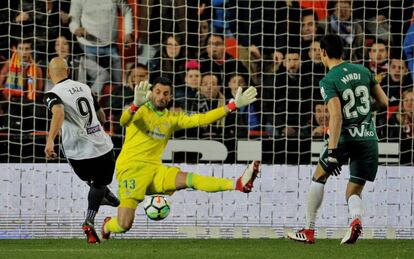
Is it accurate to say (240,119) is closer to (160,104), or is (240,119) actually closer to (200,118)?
(160,104)

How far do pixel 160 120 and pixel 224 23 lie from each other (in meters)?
4.08

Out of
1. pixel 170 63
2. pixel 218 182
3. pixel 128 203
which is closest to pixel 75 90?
pixel 128 203

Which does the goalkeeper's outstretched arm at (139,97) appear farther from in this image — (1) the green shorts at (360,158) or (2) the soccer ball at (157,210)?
(1) the green shorts at (360,158)

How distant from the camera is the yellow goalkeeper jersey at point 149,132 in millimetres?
10633

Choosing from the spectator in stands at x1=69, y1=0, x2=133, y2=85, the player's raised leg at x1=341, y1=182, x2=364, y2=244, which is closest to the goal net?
the spectator in stands at x1=69, y1=0, x2=133, y2=85

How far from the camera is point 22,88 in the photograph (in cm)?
1359

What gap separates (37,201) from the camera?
12.9 m

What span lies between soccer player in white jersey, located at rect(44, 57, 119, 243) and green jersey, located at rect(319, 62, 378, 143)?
2.39m

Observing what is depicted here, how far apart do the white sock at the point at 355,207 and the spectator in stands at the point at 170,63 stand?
4.77m

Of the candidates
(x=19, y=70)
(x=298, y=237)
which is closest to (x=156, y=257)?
(x=298, y=237)

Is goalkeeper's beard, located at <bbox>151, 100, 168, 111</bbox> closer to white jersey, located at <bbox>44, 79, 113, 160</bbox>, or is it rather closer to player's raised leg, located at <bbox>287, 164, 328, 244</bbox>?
white jersey, located at <bbox>44, 79, 113, 160</bbox>

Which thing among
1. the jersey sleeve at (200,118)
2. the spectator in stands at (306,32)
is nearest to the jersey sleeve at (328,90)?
the jersey sleeve at (200,118)

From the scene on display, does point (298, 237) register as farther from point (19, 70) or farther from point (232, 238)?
point (19, 70)

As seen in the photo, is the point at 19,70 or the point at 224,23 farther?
the point at 224,23
